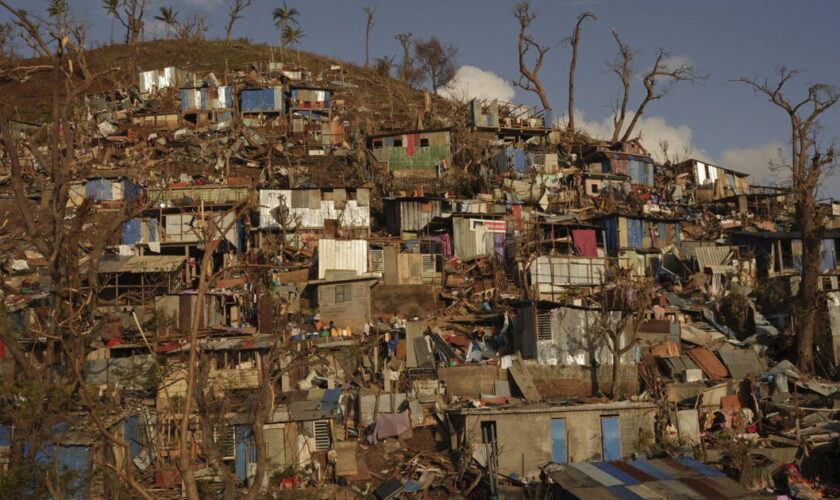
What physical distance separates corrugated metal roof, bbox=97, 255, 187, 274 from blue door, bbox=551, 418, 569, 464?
14.9m

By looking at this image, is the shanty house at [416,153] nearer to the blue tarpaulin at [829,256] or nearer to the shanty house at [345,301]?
the shanty house at [345,301]

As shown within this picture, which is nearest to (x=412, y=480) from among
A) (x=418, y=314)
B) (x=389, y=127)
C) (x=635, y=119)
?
(x=418, y=314)

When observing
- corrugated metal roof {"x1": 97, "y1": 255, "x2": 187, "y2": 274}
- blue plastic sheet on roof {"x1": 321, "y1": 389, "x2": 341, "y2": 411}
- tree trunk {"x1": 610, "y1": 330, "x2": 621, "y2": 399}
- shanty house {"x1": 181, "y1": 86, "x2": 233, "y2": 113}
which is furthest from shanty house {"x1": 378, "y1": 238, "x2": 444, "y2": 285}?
shanty house {"x1": 181, "y1": 86, "x2": 233, "y2": 113}

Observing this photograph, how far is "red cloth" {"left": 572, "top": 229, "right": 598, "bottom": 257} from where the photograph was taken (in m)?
31.5

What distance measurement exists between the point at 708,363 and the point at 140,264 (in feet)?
66.5

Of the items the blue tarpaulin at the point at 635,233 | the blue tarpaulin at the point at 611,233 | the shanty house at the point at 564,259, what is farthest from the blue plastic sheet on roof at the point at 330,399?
the blue tarpaulin at the point at 635,233

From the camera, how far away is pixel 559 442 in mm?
20531

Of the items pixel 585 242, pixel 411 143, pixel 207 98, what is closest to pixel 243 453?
pixel 585 242

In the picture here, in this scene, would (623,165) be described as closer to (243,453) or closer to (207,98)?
(207,98)

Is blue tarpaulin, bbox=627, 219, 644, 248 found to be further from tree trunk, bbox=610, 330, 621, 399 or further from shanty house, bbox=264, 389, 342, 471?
shanty house, bbox=264, 389, 342, 471

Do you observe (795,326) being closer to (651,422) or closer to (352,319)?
(651,422)

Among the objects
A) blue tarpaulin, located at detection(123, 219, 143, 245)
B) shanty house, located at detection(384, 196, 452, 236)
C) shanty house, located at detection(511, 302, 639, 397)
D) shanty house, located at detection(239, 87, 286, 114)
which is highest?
shanty house, located at detection(239, 87, 286, 114)

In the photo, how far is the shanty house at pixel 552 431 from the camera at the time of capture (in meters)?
20.0

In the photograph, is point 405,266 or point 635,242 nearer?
point 405,266
